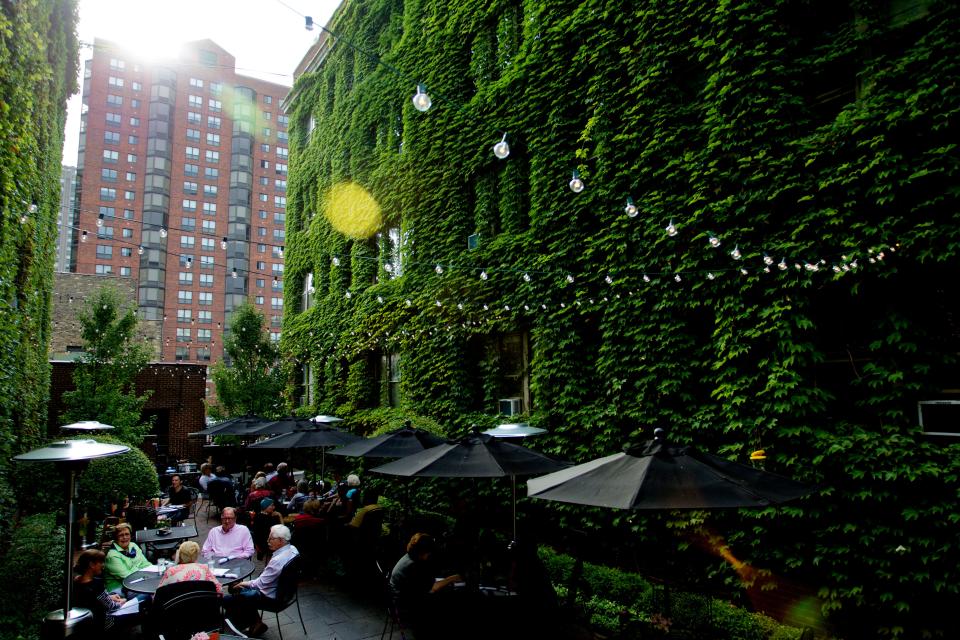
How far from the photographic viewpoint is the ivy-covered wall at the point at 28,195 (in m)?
7.34

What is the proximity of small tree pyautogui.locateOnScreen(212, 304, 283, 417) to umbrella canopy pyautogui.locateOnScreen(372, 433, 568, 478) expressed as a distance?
1611 centimetres

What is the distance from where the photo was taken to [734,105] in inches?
312

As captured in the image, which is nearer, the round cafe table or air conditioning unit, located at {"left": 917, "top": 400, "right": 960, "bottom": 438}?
air conditioning unit, located at {"left": 917, "top": 400, "right": 960, "bottom": 438}

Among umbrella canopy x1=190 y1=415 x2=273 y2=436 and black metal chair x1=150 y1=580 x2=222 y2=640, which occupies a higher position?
umbrella canopy x1=190 y1=415 x2=273 y2=436

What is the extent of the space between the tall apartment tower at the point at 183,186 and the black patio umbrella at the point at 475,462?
6575 cm

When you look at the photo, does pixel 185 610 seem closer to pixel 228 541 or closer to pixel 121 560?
pixel 121 560

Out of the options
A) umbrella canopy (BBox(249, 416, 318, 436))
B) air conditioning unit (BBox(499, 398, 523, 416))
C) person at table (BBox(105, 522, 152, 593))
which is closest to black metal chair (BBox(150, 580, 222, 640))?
person at table (BBox(105, 522, 152, 593))

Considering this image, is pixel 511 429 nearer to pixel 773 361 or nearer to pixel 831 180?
pixel 773 361

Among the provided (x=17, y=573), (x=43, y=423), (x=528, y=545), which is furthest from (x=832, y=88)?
(x=43, y=423)

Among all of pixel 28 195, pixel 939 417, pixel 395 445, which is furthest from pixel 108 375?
pixel 939 417

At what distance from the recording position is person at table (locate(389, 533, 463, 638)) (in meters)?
5.98

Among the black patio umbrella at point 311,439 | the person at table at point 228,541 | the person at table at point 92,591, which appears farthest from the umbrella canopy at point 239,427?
the person at table at point 92,591

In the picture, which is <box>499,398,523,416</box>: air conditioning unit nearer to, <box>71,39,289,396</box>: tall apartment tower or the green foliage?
the green foliage

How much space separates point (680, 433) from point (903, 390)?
9.20 feet
